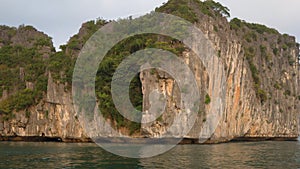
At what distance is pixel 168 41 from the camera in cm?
4262

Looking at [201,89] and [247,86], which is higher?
[247,86]

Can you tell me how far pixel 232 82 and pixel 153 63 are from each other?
1110cm

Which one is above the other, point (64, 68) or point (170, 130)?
point (64, 68)

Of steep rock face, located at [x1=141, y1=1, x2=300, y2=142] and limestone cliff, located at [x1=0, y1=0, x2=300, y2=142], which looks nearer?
steep rock face, located at [x1=141, y1=1, x2=300, y2=142]

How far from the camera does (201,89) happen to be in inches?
1620

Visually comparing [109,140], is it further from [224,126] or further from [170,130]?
[224,126]

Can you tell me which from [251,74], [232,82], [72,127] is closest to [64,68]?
[72,127]

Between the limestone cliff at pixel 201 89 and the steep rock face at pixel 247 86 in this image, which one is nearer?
the steep rock face at pixel 247 86

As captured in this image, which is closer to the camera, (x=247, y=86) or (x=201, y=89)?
(x=201, y=89)

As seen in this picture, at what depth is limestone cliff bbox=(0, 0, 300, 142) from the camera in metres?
40.7

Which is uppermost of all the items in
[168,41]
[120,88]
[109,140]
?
[168,41]

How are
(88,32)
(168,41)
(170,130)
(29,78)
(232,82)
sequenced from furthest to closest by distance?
(88,32), (29,78), (232,82), (168,41), (170,130)

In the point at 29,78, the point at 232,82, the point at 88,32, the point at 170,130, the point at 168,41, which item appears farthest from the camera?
the point at 88,32

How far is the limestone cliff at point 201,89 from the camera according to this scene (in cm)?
4066
